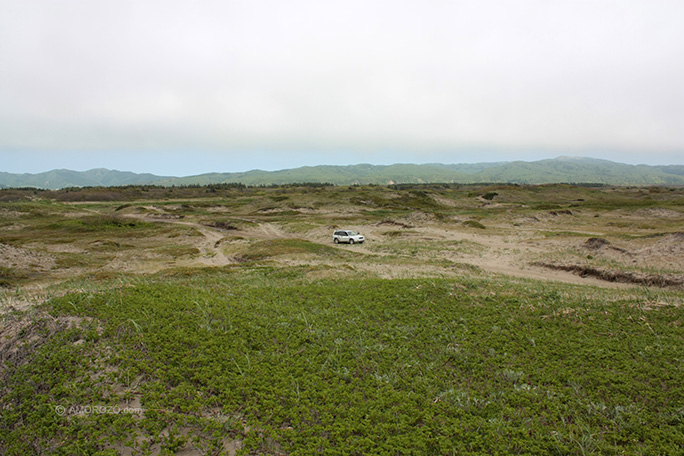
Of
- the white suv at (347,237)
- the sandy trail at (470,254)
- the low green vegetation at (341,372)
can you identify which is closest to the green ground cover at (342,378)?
the low green vegetation at (341,372)

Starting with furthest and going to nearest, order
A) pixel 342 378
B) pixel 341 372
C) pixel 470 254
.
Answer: pixel 470 254 → pixel 341 372 → pixel 342 378

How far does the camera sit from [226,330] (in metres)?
9.60

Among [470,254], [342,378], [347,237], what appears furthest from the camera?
[347,237]

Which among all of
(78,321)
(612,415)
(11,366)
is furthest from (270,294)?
(612,415)

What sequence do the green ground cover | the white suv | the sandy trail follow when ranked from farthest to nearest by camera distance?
the white suv < the sandy trail < the green ground cover

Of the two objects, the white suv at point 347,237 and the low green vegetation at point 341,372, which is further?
the white suv at point 347,237

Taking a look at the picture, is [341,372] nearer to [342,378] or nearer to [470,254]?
[342,378]

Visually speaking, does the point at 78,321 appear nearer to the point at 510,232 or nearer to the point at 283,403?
the point at 283,403

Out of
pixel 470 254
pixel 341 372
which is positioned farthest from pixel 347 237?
pixel 341 372

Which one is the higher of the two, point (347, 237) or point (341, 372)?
point (341, 372)

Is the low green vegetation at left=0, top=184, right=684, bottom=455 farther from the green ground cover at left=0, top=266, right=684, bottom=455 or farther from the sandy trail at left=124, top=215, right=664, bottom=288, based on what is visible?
the sandy trail at left=124, top=215, right=664, bottom=288

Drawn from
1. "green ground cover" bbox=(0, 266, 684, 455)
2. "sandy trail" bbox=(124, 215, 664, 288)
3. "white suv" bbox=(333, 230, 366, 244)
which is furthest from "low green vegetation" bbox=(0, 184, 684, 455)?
"white suv" bbox=(333, 230, 366, 244)

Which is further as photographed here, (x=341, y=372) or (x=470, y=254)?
(x=470, y=254)

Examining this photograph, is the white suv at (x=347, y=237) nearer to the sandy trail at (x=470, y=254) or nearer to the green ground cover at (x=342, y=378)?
the sandy trail at (x=470, y=254)
